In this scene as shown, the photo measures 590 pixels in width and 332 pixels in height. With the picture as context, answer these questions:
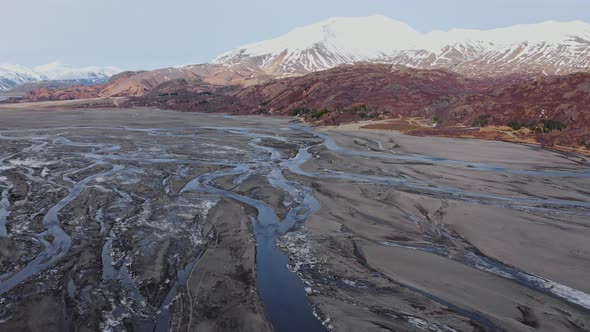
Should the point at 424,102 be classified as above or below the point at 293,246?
above

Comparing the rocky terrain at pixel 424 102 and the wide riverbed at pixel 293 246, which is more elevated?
the rocky terrain at pixel 424 102

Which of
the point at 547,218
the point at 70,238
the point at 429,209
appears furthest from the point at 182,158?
the point at 547,218

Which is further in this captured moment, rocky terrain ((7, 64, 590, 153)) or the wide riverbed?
rocky terrain ((7, 64, 590, 153))

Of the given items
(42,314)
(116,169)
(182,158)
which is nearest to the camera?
(42,314)

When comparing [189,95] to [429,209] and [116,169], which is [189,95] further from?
[429,209]

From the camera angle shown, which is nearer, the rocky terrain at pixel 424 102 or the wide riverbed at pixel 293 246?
the wide riverbed at pixel 293 246

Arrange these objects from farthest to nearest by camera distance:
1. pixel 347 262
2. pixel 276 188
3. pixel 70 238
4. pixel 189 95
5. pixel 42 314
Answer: pixel 189 95 < pixel 276 188 < pixel 70 238 < pixel 347 262 < pixel 42 314

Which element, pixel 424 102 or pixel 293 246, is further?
pixel 424 102

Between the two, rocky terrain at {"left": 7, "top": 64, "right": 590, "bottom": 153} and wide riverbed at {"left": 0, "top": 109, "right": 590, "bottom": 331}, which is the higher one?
rocky terrain at {"left": 7, "top": 64, "right": 590, "bottom": 153}
